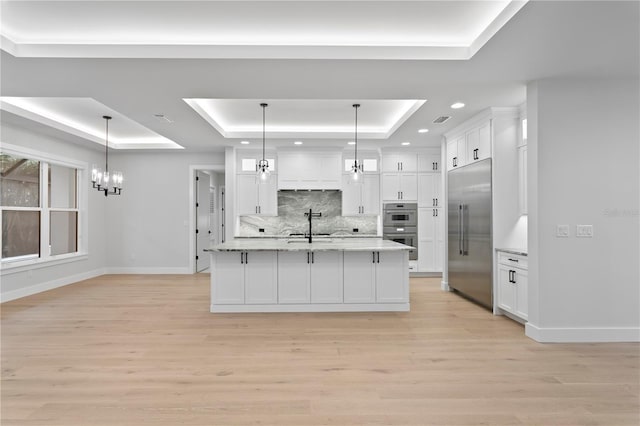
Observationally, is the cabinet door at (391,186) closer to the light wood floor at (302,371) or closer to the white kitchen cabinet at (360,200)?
the white kitchen cabinet at (360,200)

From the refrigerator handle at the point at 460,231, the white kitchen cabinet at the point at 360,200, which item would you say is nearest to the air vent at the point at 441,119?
the refrigerator handle at the point at 460,231

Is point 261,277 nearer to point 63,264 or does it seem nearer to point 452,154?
point 452,154

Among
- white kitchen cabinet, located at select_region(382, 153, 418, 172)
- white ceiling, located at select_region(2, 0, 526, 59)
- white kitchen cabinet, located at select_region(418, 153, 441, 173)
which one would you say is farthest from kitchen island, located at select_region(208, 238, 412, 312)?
white kitchen cabinet, located at select_region(418, 153, 441, 173)

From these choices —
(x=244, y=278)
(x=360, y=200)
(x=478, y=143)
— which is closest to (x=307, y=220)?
(x=360, y=200)

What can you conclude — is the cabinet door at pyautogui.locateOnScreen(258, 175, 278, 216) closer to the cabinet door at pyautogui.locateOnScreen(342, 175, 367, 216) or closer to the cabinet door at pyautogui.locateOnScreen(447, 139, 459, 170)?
the cabinet door at pyautogui.locateOnScreen(342, 175, 367, 216)

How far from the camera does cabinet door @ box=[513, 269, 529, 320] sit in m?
4.05

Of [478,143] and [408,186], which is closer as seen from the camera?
[478,143]

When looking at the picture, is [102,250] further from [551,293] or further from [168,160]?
[551,293]

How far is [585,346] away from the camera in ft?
11.8

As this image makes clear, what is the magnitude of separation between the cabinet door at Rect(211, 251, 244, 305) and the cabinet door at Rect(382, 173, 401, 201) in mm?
3744

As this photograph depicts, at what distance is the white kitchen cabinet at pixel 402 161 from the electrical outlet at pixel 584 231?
4.05m

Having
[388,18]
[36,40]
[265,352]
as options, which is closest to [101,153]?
[36,40]

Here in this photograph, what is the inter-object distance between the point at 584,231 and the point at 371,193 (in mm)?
4292

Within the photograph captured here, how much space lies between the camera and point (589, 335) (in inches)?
146
